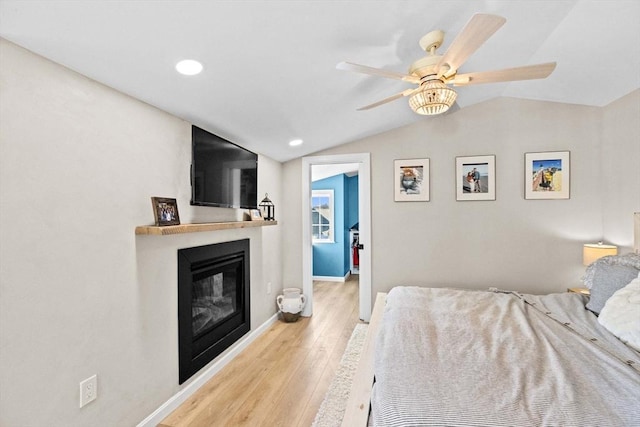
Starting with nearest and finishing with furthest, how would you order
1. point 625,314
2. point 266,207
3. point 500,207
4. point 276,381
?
point 625,314 < point 276,381 < point 500,207 < point 266,207

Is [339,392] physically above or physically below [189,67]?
below

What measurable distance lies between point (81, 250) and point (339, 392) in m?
1.94

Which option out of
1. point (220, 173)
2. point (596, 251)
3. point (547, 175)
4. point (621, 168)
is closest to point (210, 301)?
point (220, 173)

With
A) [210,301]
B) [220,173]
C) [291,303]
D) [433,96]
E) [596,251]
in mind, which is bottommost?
[291,303]

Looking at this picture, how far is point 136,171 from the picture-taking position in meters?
1.91

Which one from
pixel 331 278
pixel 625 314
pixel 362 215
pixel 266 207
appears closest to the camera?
pixel 625 314

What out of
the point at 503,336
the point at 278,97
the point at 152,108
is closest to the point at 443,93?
the point at 278,97

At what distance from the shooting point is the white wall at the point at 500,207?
325 centimetres

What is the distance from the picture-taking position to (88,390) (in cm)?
160

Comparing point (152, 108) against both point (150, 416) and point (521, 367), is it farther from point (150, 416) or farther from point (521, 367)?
point (521, 367)

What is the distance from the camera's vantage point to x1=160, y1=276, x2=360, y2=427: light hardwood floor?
6.86ft

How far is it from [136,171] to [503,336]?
2.32 m

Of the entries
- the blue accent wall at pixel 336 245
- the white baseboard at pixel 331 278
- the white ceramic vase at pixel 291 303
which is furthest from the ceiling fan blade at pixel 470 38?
the white baseboard at pixel 331 278

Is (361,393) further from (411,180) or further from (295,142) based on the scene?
(411,180)
